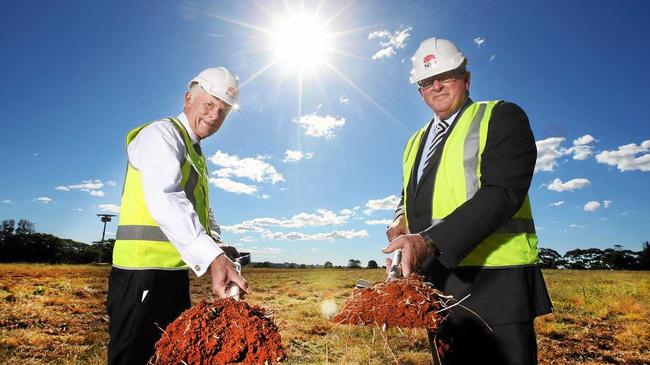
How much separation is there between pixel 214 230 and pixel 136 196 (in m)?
1.42

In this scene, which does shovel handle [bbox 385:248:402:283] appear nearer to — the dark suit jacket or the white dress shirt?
the dark suit jacket

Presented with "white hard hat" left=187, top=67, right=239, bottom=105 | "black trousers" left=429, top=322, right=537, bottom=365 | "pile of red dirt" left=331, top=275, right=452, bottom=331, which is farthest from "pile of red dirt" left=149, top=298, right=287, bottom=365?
"white hard hat" left=187, top=67, right=239, bottom=105

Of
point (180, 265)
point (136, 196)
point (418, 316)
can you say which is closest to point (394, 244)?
point (418, 316)

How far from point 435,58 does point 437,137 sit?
70cm

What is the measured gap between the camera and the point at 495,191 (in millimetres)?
2520

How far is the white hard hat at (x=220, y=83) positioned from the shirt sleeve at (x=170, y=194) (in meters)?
0.69

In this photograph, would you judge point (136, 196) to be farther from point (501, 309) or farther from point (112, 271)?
point (501, 309)

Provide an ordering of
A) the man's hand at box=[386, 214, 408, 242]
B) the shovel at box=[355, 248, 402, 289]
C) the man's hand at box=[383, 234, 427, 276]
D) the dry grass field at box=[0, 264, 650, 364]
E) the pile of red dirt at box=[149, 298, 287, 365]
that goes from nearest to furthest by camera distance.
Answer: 1. the pile of red dirt at box=[149, 298, 287, 365]
2. the man's hand at box=[383, 234, 427, 276]
3. the shovel at box=[355, 248, 402, 289]
4. the man's hand at box=[386, 214, 408, 242]
5. the dry grass field at box=[0, 264, 650, 364]

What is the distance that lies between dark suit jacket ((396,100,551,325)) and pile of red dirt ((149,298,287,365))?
1.21 m

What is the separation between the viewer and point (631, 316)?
12289 millimetres

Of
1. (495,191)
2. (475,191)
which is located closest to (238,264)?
(475,191)

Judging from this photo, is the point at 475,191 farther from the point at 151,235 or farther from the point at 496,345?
the point at 151,235

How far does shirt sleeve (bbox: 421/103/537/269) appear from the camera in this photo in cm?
246

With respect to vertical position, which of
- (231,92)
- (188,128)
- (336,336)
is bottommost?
(336,336)
